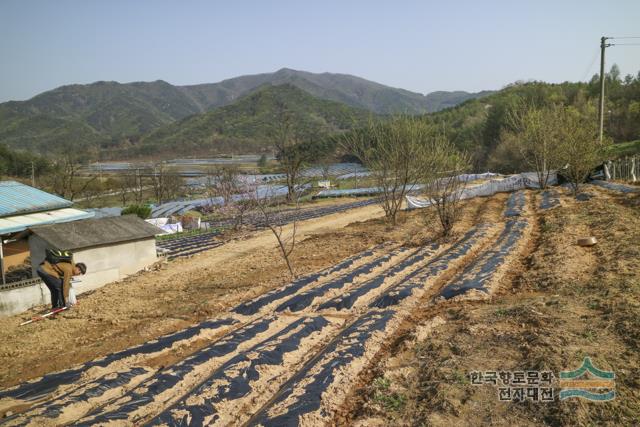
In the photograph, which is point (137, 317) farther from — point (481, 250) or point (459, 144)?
point (459, 144)

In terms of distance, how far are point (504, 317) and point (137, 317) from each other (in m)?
7.30

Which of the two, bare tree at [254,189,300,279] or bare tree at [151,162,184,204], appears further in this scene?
bare tree at [151,162,184,204]

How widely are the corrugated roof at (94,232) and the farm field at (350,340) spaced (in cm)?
165

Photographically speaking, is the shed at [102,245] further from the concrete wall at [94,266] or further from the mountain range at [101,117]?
the mountain range at [101,117]

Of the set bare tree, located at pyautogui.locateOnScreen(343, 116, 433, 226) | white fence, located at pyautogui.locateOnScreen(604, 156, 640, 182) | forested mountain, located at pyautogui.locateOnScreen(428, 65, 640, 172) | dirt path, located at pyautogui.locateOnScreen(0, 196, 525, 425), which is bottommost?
dirt path, located at pyautogui.locateOnScreen(0, 196, 525, 425)

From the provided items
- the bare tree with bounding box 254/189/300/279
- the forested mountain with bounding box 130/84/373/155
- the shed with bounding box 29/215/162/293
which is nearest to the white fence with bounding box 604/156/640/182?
the bare tree with bounding box 254/189/300/279

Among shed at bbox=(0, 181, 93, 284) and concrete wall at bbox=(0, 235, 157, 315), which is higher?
shed at bbox=(0, 181, 93, 284)

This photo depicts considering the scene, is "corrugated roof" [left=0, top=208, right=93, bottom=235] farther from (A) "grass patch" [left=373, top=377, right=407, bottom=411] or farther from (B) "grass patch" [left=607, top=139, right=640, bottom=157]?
(B) "grass patch" [left=607, top=139, right=640, bottom=157]

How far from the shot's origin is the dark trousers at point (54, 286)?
1029 cm

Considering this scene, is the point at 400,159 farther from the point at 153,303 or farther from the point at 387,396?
the point at 387,396

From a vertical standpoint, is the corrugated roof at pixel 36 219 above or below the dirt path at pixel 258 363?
above

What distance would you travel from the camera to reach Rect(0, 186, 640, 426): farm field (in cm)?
498

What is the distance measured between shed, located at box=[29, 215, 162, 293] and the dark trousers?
91.7 inches

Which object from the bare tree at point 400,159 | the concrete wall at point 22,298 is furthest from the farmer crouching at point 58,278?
the bare tree at point 400,159
